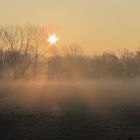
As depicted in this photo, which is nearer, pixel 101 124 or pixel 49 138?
pixel 49 138

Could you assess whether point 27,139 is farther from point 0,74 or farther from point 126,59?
point 126,59

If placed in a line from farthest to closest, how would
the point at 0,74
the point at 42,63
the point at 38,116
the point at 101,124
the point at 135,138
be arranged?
1. the point at 42,63
2. the point at 0,74
3. the point at 38,116
4. the point at 101,124
5. the point at 135,138

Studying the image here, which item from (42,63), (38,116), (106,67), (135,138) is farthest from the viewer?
(106,67)

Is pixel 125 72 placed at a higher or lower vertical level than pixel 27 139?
higher

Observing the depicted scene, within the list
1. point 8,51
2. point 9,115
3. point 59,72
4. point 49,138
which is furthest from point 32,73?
point 49,138

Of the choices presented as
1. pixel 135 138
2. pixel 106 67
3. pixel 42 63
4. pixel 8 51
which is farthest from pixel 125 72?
pixel 135 138

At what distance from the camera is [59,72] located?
142m

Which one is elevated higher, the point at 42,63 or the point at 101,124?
the point at 42,63

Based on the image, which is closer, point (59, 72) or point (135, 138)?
point (135, 138)

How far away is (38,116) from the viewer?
1243 inches

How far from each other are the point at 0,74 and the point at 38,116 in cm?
8879

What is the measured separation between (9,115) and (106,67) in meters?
120

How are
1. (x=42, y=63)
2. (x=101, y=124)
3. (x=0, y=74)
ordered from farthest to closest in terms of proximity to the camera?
(x=42, y=63), (x=0, y=74), (x=101, y=124)

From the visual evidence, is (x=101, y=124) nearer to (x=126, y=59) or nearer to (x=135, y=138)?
(x=135, y=138)
